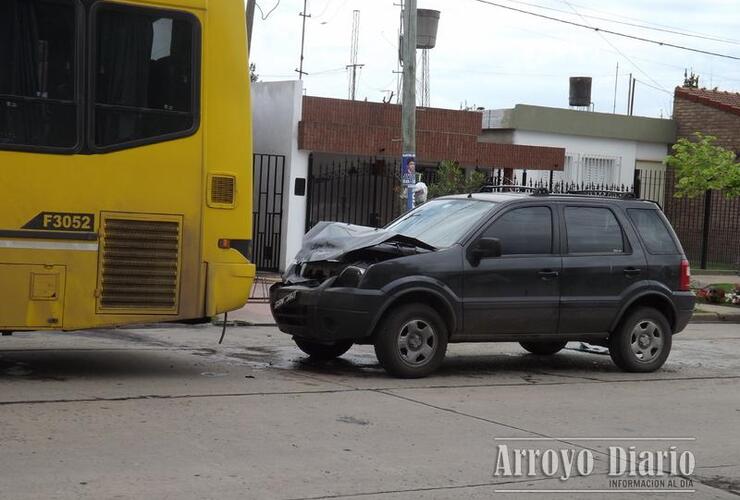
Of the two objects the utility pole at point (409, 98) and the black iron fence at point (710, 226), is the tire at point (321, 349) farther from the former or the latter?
the black iron fence at point (710, 226)

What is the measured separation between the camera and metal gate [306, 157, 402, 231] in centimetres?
2397

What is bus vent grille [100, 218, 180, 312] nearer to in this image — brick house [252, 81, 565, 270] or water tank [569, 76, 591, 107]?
brick house [252, 81, 565, 270]

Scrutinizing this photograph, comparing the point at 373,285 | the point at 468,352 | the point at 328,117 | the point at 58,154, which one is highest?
the point at 328,117

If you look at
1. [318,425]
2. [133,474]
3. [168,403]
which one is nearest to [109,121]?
[168,403]

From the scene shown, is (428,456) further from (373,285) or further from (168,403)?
(373,285)

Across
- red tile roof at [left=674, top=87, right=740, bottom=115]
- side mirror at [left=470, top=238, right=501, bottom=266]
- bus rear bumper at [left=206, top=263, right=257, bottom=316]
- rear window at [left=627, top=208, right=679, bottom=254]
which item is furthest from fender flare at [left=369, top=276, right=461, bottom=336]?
red tile roof at [left=674, top=87, right=740, bottom=115]

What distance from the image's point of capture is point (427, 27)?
21.7m

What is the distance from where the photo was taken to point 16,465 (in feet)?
22.1

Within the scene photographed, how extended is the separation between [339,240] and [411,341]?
4.37ft

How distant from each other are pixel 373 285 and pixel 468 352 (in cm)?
336

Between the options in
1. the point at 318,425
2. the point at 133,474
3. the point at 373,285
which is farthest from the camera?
the point at 373,285

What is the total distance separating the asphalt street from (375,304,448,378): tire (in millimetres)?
191

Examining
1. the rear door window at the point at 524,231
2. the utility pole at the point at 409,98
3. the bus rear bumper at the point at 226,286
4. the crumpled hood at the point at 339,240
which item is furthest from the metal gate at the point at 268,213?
the bus rear bumper at the point at 226,286

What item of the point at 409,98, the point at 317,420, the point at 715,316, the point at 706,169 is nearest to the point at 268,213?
the point at 409,98
